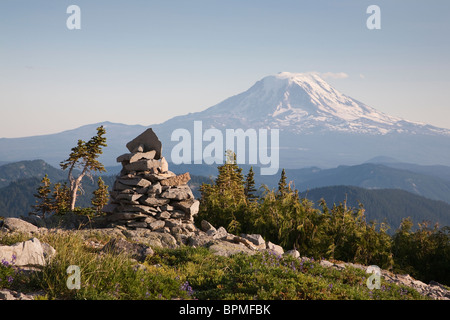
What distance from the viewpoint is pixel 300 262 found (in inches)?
408

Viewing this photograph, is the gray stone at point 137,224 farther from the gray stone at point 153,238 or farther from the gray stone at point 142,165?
the gray stone at point 142,165

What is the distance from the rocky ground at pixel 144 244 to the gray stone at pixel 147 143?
3.81 metres

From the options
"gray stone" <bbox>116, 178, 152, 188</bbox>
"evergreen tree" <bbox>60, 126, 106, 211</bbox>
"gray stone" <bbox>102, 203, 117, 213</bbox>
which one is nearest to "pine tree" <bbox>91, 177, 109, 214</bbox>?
"evergreen tree" <bbox>60, 126, 106, 211</bbox>

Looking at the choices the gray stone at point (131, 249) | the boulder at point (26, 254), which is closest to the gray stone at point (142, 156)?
the gray stone at point (131, 249)

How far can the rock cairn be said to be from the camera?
50.7 ft

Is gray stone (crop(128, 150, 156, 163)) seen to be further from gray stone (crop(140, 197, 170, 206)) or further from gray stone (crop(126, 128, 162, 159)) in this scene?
gray stone (crop(140, 197, 170, 206))

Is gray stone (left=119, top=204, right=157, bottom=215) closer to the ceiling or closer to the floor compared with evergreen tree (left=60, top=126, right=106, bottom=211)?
closer to the floor

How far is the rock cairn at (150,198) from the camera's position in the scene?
15.4 metres

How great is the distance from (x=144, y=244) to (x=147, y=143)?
703 cm

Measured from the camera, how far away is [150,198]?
51.4 ft

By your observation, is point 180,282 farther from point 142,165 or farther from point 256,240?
point 142,165

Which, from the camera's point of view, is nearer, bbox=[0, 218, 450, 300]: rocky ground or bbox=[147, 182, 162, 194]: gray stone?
bbox=[0, 218, 450, 300]: rocky ground

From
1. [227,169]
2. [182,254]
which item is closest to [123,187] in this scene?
[182,254]

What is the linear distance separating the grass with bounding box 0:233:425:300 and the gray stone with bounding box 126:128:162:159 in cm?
798
